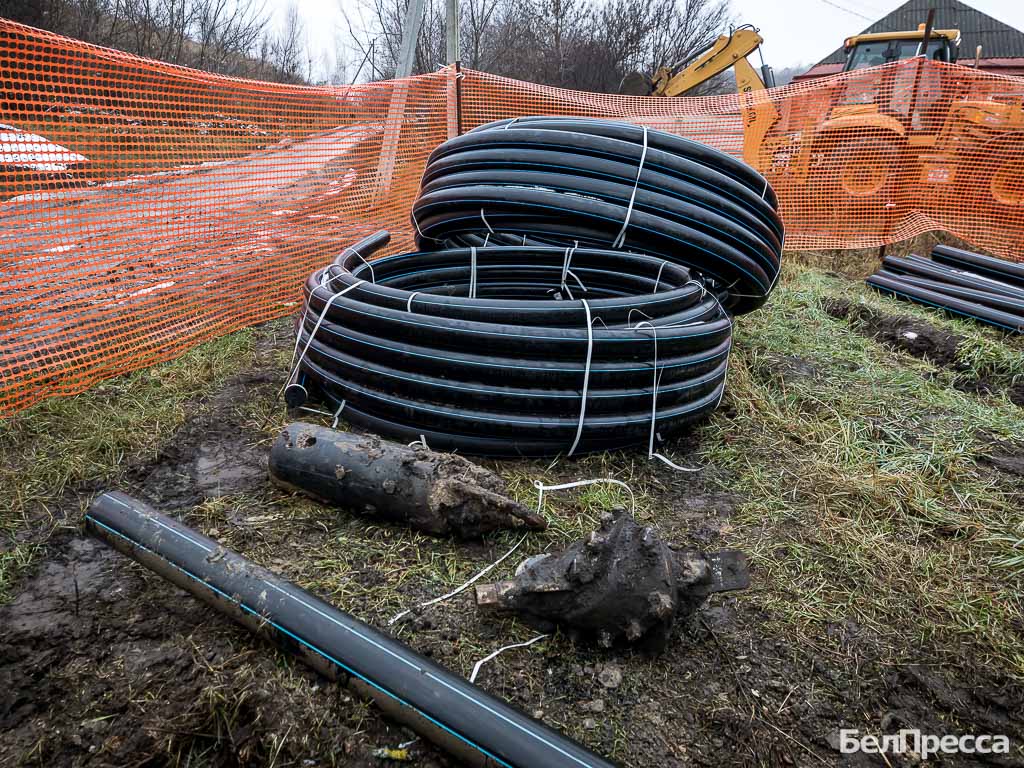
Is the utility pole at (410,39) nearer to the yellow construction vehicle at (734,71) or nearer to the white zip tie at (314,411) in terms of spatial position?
the yellow construction vehicle at (734,71)

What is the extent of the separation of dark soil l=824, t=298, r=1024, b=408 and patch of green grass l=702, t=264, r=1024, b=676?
10 cm

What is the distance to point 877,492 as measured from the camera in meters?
2.36

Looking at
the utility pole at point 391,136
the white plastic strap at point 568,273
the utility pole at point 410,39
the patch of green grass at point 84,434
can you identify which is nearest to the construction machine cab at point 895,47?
the utility pole at point 410,39

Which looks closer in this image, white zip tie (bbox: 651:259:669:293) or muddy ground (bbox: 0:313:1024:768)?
muddy ground (bbox: 0:313:1024:768)

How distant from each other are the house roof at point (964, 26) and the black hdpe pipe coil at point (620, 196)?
2567cm

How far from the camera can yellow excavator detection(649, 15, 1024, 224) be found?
6.29 m

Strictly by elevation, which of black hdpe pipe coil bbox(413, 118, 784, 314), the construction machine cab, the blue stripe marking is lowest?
A: the blue stripe marking

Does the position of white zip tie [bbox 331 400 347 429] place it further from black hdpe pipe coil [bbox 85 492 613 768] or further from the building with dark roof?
the building with dark roof

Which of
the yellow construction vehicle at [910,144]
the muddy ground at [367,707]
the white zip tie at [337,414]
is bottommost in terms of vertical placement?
the muddy ground at [367,707]

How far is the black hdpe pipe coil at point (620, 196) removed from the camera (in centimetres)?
314

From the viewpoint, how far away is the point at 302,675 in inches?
61.3

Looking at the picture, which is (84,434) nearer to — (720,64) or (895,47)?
(720,64)

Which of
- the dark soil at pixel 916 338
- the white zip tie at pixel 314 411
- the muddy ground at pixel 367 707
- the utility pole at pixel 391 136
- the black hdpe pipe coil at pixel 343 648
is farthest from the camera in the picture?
the utility pole at pixel 391 136

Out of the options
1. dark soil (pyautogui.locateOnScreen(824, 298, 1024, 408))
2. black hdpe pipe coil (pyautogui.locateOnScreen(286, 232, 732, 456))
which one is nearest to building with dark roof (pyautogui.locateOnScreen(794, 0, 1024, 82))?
dark soil (pyautogui.locateOnScreen(824, 298, 1024, 408))
